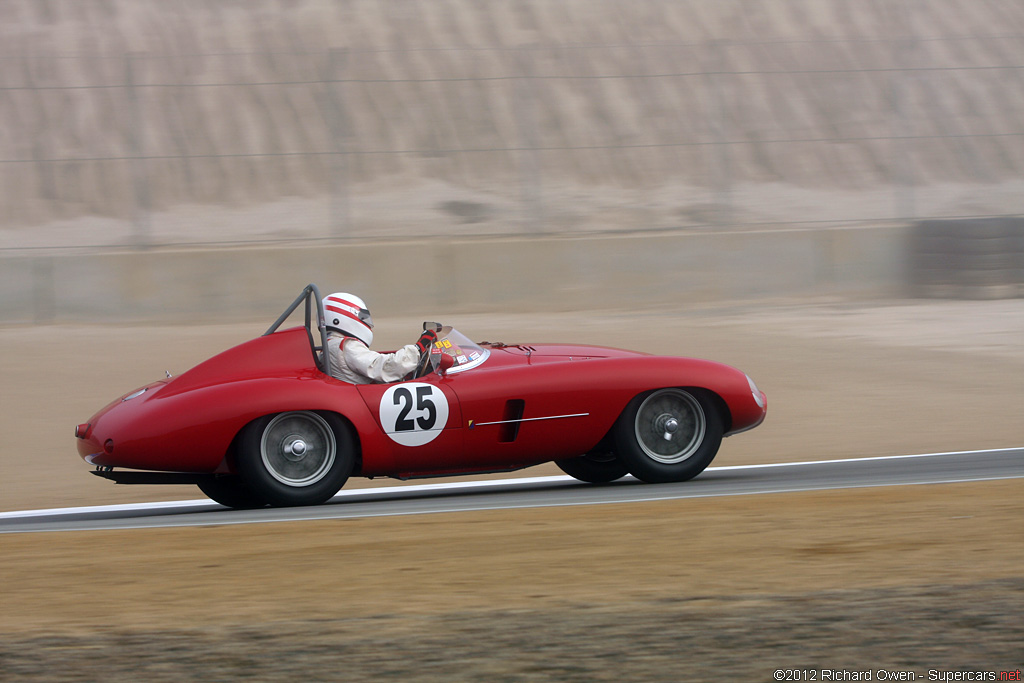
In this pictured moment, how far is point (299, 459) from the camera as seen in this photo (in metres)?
6.95

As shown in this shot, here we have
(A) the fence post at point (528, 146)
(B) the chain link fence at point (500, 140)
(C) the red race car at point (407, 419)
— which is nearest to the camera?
(C) the red race car at point (407, 419)

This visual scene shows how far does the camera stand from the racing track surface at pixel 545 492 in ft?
22.4

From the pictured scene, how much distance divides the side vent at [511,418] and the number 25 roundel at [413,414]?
1.03ft

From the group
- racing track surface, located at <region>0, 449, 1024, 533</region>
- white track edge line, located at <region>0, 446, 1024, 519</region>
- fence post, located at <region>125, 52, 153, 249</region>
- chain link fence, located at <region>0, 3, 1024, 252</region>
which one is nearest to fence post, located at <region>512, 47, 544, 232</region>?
Answer: chain link fence, located at <region>0, 3, 1024, 252</region>

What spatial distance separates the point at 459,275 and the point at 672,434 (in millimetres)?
8379

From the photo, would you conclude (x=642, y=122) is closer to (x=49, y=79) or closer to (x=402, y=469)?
(x=49, y=79)

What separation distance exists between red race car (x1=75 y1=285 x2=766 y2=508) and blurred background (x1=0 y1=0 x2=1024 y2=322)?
20.1 ft

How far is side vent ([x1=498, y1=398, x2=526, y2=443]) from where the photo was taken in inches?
281

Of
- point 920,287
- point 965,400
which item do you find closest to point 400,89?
point 920,287

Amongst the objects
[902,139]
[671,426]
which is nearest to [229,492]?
[671,426]

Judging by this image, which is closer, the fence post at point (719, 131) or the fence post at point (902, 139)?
the fence post at point (719, 131)

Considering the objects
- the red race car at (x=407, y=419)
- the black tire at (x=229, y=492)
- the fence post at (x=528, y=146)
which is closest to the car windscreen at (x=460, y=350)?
the red race car at (x=407, y=419)

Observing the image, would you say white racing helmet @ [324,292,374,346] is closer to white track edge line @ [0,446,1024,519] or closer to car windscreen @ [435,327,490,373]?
car windscreen @ [435,327,490,373]

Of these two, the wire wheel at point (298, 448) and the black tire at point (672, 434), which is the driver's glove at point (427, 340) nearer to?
the wire wheel at point (298, 448)
